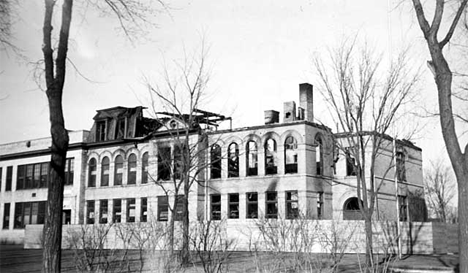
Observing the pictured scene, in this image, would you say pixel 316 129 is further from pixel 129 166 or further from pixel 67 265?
pixel 67 265

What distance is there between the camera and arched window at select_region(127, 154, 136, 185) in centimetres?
4475

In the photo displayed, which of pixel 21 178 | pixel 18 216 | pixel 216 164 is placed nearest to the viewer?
pixel 216 164

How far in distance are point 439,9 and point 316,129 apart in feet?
82.3

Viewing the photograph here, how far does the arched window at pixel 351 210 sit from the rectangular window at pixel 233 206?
26.8 feet

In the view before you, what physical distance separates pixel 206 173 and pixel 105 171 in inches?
455

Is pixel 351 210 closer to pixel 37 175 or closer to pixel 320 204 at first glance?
pixel 320 204

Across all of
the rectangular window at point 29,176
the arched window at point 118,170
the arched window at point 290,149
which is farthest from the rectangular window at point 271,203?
the rectangular window at point 29,176

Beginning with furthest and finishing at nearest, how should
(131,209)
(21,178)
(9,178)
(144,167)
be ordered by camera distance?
(9,178), (21,178), (131,209), (144,167)

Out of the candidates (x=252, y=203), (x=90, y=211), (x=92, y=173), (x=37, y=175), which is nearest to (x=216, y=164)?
(x=252, y=203)

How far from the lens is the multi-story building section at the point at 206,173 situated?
36.9 metres

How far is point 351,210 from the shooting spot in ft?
126

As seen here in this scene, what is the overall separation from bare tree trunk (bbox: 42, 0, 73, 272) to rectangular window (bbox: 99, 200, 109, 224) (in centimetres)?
3593

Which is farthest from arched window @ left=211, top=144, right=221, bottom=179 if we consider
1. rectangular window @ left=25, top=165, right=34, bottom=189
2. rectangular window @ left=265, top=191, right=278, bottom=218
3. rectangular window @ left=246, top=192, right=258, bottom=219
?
rectangular window @ left=25, top=165, right=34, bottom=189

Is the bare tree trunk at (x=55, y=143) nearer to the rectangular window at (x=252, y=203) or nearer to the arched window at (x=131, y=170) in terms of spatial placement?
the rectangular window at (x=252, y=203)
